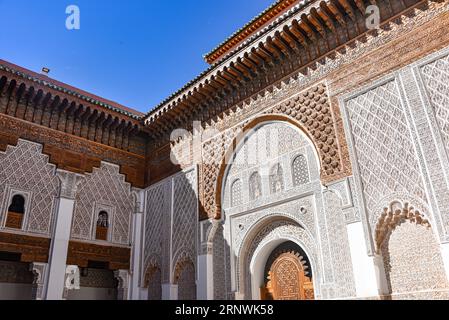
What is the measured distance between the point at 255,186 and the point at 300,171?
68 centimetres

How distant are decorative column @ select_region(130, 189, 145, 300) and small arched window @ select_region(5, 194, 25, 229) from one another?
5.71 ft

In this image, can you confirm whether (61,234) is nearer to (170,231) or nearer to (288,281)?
(170,231)

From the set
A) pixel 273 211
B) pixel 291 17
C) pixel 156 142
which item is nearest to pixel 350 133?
pixel 273 211

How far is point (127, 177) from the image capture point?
21.3 ft

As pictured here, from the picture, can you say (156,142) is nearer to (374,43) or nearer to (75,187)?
(75,187)

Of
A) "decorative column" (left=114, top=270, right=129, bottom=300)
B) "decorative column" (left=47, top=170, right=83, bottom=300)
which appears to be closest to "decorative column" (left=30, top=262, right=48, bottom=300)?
"decorative column" (left=47, top=170, right=83, bottom=300)

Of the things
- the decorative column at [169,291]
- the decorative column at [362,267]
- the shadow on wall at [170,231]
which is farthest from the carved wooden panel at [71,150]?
the decorative column at [362,267]

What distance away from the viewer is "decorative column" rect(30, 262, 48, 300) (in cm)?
501

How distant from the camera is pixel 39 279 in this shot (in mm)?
5062

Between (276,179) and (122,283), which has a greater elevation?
(276,179)

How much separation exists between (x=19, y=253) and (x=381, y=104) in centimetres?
476

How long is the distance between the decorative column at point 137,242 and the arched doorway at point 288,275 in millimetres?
2347

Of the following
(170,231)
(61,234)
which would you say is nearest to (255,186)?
(170,231)

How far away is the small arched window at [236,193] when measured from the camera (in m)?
4.89
